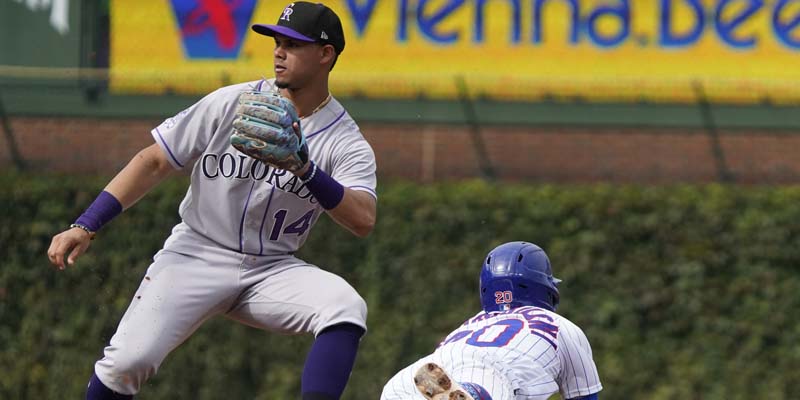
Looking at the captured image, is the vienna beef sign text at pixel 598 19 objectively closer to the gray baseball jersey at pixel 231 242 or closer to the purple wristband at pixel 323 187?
the gray baseball jersey at pixel 231 242

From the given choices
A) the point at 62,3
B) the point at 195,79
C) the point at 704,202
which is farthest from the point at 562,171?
the point at 62,3

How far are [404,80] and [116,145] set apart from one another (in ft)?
8.29

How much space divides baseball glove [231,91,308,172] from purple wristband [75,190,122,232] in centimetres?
81

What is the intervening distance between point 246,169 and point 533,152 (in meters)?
4.99

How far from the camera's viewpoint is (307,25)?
5.00 metres

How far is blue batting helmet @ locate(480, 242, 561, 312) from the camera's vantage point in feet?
15.8

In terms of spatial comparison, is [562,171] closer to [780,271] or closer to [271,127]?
[780,271]

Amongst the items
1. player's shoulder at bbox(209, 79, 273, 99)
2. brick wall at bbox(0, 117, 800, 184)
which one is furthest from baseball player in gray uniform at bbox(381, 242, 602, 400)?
brick wall at bbox(0, 117, 800, 184)

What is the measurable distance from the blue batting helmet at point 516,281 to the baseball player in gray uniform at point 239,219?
19.2 inches

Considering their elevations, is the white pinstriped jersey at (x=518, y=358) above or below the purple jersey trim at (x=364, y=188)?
below

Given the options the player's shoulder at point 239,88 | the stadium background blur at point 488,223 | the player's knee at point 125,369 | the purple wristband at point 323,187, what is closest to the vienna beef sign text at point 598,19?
the stadium background blur at point 488,223

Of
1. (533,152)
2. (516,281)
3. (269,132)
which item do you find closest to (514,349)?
(516,281)

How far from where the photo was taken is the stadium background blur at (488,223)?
8969 mm

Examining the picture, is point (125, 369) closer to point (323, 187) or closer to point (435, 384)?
point (323, 187)
